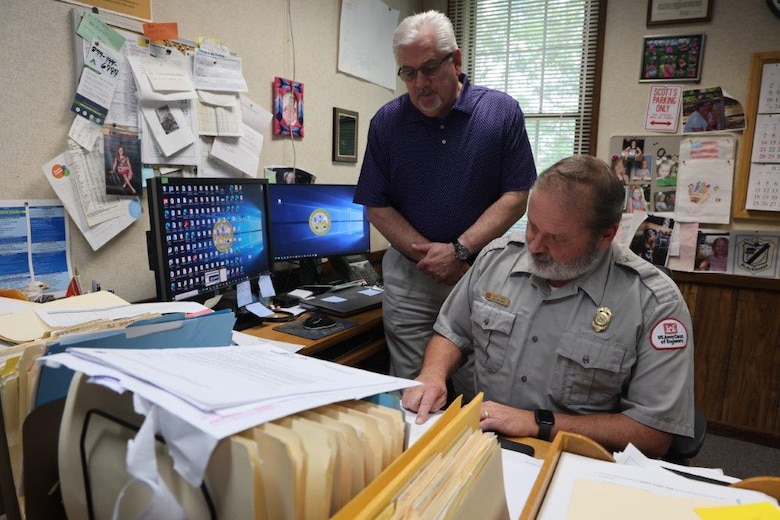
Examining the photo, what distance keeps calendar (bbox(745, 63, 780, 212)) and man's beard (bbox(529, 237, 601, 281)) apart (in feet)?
6.06

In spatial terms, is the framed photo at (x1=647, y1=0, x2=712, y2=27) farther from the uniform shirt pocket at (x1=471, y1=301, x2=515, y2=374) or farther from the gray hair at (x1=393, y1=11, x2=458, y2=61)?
the uniform shirt pocket at (x1=471, y1=301, x2=515, y2=374)

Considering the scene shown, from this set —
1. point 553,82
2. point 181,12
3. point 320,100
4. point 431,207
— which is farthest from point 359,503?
point 553,82

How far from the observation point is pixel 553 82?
3.10 m

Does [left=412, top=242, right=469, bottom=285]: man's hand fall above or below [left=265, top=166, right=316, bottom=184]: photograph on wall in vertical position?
below

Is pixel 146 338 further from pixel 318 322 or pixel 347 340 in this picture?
pixel 347 340

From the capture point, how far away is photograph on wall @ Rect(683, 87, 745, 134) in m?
2.62

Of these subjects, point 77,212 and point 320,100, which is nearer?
point 77,212

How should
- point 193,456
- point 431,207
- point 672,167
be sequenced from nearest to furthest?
point 193,456 < point 431,207 < point 672,167

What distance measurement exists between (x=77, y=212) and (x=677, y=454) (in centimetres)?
177

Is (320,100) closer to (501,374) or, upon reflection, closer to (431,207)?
(431,207)

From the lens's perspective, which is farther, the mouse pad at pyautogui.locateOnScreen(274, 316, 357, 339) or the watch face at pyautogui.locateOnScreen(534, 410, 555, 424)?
the mouse pad at pyautogui.locateOnScreen(274, 316, 357, 339)

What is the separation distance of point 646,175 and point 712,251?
0.53 metres

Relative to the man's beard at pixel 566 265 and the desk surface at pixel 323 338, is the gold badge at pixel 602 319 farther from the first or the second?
the desk surface at pixel 323 338

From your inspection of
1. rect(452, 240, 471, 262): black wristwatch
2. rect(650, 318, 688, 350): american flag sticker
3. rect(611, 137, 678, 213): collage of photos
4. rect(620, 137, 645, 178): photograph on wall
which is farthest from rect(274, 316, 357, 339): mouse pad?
rect(620, 137, 645, 178): photograph on wall
